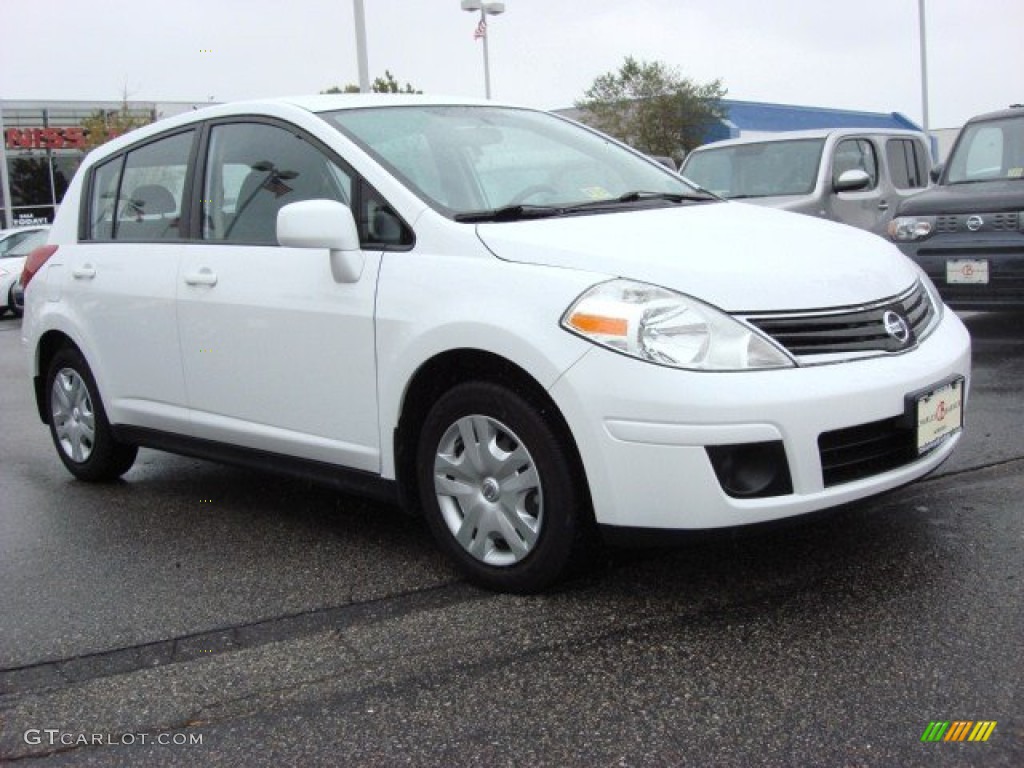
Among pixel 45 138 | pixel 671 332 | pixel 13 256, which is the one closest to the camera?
pixel 671 332

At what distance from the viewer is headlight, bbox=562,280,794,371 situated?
3.10 m

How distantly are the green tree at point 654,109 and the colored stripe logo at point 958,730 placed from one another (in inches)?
1321

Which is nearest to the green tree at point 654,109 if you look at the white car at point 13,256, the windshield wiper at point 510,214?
the white car at point 13,256

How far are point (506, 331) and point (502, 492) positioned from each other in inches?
20.2

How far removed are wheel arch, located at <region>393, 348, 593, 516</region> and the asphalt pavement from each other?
1.21 ft

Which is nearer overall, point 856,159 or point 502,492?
point 502,492

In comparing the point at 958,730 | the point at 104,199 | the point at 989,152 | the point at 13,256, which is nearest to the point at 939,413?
the point at 958,730

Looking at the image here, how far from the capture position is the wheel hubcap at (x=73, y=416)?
17.6ft

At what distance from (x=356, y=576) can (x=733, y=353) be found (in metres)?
1.60

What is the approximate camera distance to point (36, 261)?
557 cm

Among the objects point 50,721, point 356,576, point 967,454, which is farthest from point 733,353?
point 967,454

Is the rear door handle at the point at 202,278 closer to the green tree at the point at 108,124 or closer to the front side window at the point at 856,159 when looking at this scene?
the front side window at the point at 856,159

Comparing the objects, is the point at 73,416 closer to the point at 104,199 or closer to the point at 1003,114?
the point at 104,199

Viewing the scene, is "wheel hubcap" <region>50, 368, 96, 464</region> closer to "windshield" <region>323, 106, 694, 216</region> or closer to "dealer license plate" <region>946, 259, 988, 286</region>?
"windshield" <region>323, 106, 694, 216</region>
